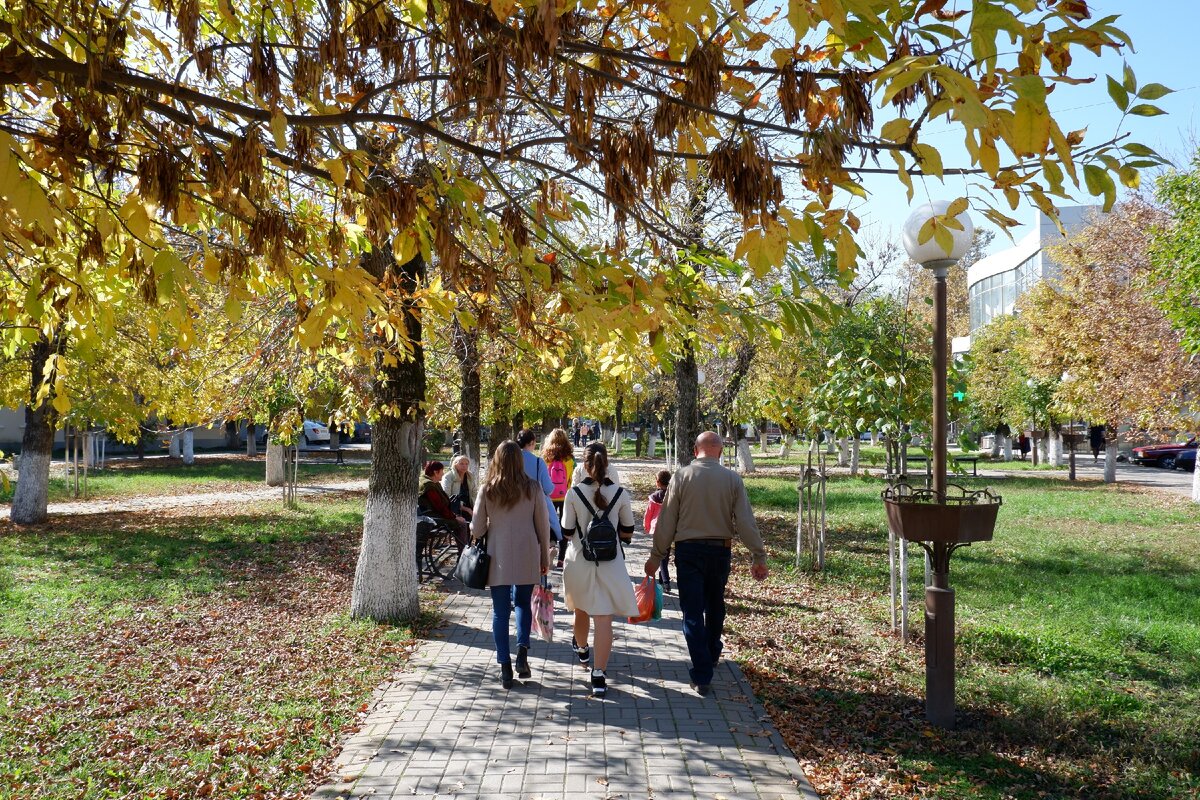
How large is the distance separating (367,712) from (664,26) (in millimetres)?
4590

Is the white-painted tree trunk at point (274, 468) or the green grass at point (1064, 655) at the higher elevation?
the white-painted tree trunk at point (274, 468)

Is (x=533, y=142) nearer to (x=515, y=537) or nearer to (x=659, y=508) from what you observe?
(x=515, y=537)

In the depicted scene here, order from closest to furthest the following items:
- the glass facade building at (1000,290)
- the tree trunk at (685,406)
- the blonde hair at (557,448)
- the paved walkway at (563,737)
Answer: the paved walkway at (563,737)
the blonde hair at (557,448)
the tree trunk at (685,406)
the glass facade building at (1000,290)

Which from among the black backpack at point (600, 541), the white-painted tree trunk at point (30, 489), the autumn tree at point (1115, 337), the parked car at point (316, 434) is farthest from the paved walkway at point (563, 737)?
the parked car at point (316, 434)

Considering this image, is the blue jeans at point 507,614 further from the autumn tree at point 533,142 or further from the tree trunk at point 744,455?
the tree trunk at point 744,455

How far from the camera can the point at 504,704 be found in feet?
20.1

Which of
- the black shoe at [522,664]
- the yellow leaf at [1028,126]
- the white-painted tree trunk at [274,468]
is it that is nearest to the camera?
the yellow leaf at [1028,126]

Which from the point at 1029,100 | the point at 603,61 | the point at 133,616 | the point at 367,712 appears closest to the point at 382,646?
the point at 367,712

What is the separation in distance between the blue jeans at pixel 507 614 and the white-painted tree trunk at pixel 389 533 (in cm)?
214

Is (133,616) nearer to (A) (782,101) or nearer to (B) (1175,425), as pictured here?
(A) (782,101)

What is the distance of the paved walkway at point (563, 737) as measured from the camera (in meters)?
4.68

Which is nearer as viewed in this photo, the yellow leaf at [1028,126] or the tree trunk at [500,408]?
the yellow leaf at [1028,126]

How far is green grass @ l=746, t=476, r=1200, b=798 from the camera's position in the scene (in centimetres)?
516

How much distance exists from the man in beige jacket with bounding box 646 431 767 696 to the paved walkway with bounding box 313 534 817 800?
0.39 meters
